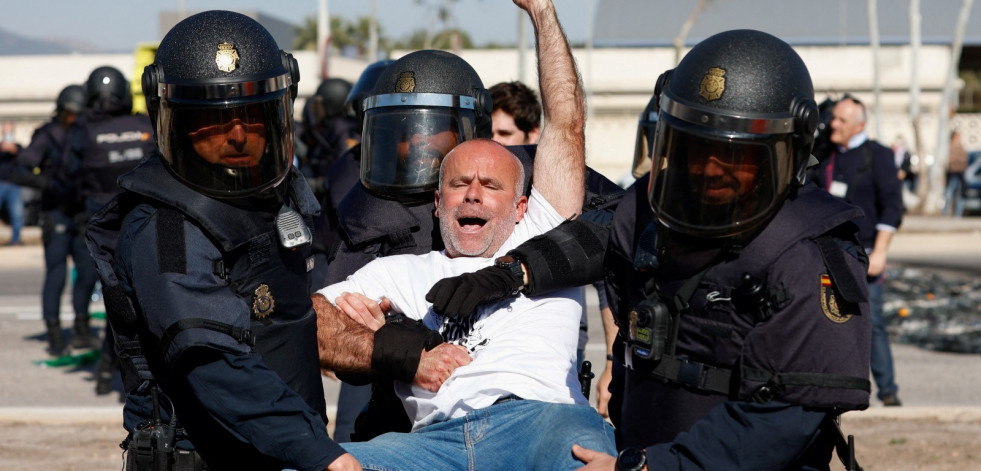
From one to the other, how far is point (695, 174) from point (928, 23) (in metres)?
45.3

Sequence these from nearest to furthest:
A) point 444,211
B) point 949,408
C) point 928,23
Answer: point 444,211
point 949,408
point 928,23

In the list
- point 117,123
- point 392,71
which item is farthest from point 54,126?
point 392,71

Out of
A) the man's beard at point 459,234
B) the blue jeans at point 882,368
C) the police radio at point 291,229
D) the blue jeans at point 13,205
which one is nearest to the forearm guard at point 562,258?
the man's beard at point 459,234

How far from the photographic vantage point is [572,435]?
3150 mm

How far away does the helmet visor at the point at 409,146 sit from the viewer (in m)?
4.16

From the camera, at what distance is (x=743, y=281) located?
2.66m

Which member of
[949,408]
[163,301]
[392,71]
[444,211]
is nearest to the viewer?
[163,301]

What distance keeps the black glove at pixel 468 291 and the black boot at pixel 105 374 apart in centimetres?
508

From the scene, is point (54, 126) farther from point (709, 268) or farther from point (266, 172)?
point (709, 268)

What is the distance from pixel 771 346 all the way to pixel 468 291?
40.5 inches

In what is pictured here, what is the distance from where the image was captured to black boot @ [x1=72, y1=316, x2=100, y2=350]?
30.5ft

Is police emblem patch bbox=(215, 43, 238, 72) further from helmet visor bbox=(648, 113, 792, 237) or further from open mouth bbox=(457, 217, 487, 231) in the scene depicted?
helmet visor bbox=(648, 113, 792, 237)

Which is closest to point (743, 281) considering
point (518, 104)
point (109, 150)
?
point (518, 104)

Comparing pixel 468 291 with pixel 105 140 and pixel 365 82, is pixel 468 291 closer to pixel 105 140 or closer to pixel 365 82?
pixel 365 82
